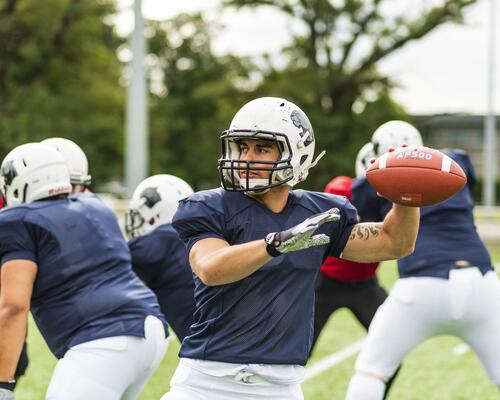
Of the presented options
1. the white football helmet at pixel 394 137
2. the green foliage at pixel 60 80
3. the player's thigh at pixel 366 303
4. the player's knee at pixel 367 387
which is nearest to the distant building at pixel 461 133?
the green foliage at pixel 60 80

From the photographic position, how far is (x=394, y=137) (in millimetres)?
4910

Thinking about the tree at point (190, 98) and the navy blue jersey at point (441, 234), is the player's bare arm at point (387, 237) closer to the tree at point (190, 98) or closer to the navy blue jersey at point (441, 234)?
the navy blue jersey at point (441, 234)

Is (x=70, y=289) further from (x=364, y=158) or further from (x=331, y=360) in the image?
(x=331, y=360)

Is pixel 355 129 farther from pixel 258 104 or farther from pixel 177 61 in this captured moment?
pixel 258 104

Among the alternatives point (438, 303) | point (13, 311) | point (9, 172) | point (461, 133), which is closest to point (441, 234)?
point (438, 303)

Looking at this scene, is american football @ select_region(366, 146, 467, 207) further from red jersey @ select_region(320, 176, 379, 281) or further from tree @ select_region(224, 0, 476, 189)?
tree @ select_region(224, 0, 476, 189)

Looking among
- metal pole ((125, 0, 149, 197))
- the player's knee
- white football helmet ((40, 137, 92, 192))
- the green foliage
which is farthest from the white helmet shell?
the green foliage

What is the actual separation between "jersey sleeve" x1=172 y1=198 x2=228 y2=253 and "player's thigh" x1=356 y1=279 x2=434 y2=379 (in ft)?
5.88

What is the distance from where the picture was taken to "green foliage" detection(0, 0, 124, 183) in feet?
99.2

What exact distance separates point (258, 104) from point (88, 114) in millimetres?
29706

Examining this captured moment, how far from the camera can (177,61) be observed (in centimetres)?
4316

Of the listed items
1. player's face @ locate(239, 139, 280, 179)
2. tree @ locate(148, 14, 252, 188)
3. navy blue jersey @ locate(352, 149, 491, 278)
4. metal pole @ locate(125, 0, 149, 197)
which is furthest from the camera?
tree @ locate(148, 14, 252, 188)

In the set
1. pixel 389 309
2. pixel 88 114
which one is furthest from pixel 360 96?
pixel 389 309

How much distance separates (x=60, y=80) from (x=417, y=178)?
31117mm
